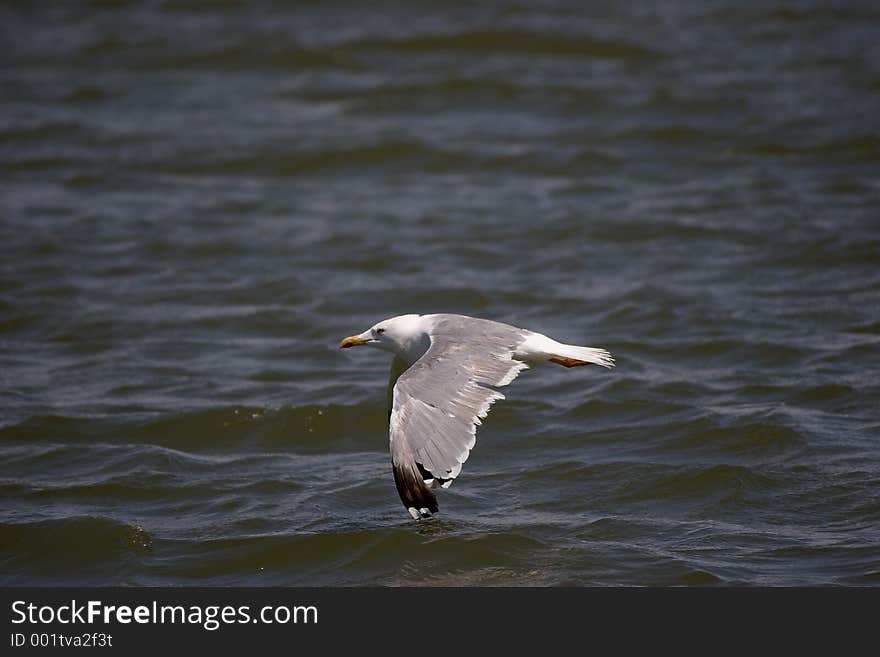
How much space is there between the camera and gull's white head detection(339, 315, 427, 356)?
740 centimetres

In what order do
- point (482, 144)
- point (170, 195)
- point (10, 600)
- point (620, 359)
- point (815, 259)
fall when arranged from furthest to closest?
point (482, 144) → point (170, 195) → point (815, 259) → point (620, 359) → point (10, 600)

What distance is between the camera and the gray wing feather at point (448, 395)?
6070 mm

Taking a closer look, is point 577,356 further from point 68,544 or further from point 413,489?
point 68,544

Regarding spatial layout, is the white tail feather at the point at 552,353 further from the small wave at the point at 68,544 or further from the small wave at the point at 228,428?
the small wave at the point at 68,544

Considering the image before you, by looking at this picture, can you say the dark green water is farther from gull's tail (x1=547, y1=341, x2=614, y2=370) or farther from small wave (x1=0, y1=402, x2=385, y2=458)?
gull's tail (x1=547, y1=341, x2=614, y2=370)

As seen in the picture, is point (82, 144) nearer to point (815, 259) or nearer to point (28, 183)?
point (28, 183)

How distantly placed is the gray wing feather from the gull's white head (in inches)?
9.5

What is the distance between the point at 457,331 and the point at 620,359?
2.63m

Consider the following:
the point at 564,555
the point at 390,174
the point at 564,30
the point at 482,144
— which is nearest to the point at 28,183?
the point at 390,174

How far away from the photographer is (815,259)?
1095 centimetres

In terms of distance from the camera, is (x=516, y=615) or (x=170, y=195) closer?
(x=516, y=615)

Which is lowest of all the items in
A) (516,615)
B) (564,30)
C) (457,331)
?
(516,615)

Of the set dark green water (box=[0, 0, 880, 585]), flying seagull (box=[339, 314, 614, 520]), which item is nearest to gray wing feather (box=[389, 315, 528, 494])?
flying seagull (box=[339, 314, 614, 520])

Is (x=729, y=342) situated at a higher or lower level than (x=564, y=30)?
lower
